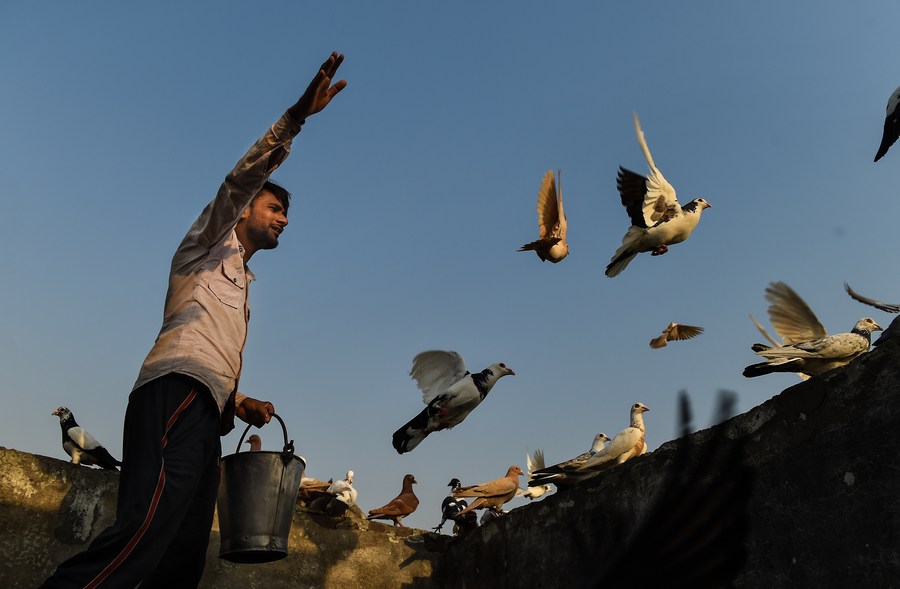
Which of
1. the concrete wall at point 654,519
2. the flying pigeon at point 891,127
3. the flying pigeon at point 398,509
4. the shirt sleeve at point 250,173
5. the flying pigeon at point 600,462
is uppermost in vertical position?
the flying pigeon at point 891,127

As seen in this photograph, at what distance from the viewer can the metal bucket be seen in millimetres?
3426

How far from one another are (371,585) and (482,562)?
25.0 inches

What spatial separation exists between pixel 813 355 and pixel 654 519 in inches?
98.8

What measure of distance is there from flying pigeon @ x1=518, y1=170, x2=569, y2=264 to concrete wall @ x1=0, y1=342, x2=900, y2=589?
321cm

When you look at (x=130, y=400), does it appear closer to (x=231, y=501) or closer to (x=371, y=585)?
(x=231, y=501)

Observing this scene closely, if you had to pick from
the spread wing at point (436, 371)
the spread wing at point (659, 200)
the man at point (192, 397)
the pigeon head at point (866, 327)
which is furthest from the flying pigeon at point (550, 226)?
the man at point (192, 397)

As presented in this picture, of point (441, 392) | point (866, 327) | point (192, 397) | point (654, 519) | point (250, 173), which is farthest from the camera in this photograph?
point (441, 392)

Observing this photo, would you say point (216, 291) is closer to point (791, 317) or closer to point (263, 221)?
point (263, 221)

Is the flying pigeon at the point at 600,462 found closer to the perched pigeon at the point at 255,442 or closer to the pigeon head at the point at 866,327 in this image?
the pigeon head at the point at 866,327

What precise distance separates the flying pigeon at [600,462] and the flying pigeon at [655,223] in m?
1.74

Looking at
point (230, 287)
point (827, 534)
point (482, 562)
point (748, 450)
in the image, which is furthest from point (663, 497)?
point (482, 562)

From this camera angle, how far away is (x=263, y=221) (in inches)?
147

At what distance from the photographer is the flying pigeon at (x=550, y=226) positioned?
24.5 feet

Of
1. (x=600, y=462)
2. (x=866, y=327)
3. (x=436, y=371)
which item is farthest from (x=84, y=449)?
(x=866, y=327)
